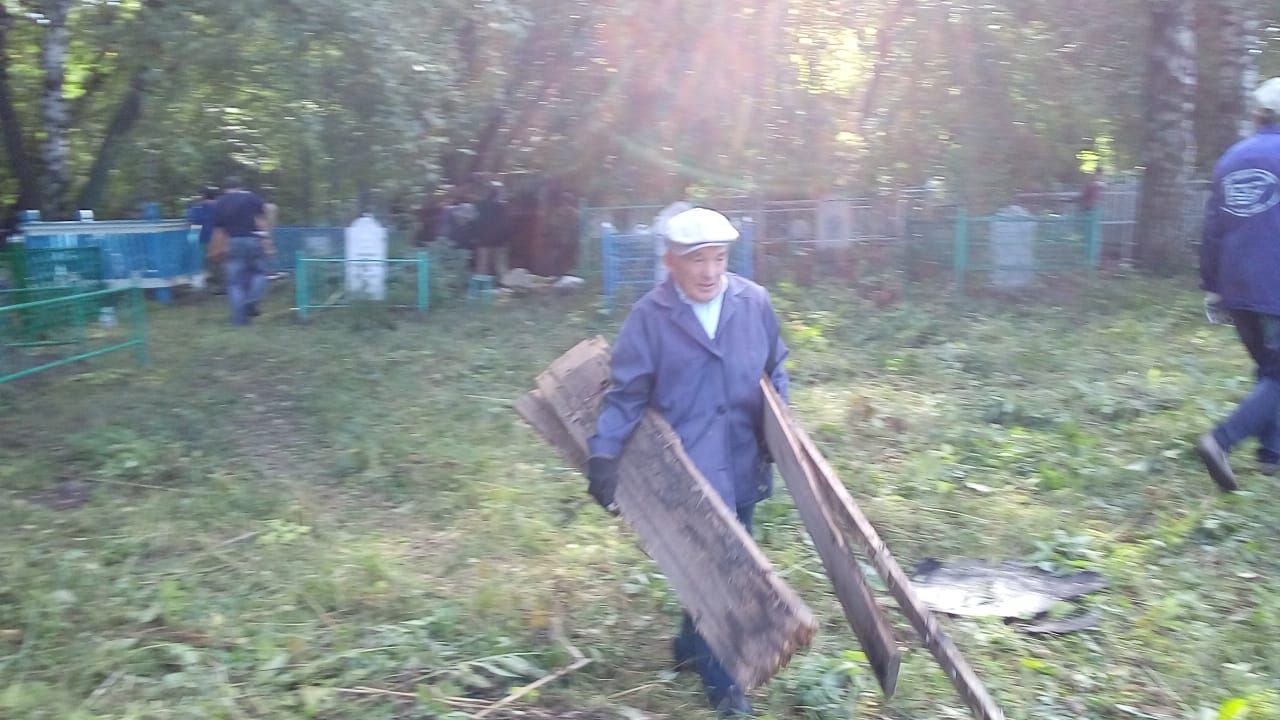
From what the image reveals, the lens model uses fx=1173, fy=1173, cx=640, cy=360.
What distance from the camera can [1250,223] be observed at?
16.9 feet

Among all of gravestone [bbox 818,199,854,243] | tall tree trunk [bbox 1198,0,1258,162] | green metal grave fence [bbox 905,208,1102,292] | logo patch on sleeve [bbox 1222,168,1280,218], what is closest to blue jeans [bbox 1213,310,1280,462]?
logo patch on sleeve [bbox 1222,168,1280,218]

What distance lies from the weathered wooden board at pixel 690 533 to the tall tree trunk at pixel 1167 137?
1095 cm

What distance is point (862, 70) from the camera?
15.0m

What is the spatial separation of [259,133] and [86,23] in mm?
2585

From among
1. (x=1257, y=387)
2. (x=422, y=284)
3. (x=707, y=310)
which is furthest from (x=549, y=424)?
(x=422, y=284)

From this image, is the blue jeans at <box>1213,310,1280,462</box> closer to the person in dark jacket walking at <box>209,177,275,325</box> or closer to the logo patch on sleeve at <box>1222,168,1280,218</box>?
the logo patch on sleeve at <box>1222,168,1280,218</box>

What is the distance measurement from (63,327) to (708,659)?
21.6ft

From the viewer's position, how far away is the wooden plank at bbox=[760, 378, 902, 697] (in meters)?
3.21

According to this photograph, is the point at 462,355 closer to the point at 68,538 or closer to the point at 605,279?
the point at 605,279

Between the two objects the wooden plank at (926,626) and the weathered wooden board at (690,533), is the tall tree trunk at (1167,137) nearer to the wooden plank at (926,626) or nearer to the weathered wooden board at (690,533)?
the weathered wooden board at (690,533)

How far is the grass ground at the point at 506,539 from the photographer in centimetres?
383

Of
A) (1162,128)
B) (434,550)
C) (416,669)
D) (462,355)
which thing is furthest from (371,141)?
(1162,128)

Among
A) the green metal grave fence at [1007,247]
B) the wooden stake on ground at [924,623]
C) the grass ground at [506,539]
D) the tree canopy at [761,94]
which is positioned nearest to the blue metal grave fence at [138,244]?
the tree canopy at [761,94]

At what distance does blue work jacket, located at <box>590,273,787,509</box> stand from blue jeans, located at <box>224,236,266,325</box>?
29.0 ft
